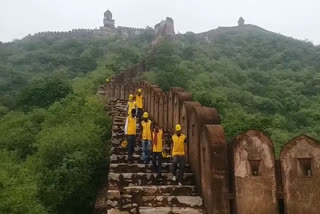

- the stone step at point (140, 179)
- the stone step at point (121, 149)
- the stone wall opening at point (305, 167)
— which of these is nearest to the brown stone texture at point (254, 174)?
the stone wall opening at point (305, 167)

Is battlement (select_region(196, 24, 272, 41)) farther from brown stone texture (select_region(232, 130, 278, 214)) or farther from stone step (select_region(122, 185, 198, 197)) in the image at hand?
brown stone texture (select_region(232, 130, 278, 214))

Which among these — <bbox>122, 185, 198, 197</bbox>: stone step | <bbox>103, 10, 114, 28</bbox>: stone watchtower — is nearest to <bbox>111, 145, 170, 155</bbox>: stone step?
<bbox>122, 185, 198, 197</bbox>: stone step

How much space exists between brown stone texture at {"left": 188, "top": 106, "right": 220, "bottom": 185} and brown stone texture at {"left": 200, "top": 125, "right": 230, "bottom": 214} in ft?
1.79

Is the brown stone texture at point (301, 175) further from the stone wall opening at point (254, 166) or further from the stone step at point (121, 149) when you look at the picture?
the stone step at point (121, 149)

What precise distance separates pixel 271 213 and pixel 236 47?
4485cm

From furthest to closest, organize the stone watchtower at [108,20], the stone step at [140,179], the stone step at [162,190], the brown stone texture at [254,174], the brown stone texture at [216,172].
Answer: the stone watchtower at [108,20]
the stone step at [140,179]
the stone step at [162,190]
the brown stone texture at [216,172]
the brown stone texture at [254,174]

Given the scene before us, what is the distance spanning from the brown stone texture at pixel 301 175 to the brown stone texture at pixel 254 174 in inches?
6.6

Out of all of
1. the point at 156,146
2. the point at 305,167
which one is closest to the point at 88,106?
the point at 156,146

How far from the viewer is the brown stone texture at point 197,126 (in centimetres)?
628

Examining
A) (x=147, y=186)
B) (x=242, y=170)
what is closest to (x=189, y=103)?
(x=147, y=186)

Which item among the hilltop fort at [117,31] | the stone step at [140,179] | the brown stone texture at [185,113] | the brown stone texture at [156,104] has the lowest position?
the stone step at [140,179]

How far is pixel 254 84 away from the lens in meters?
27.7

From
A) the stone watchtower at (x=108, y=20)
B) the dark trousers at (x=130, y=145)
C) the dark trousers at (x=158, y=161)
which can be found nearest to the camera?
the dark trousers at (x=158, y=161)

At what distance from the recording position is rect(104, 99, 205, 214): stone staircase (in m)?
6.08
